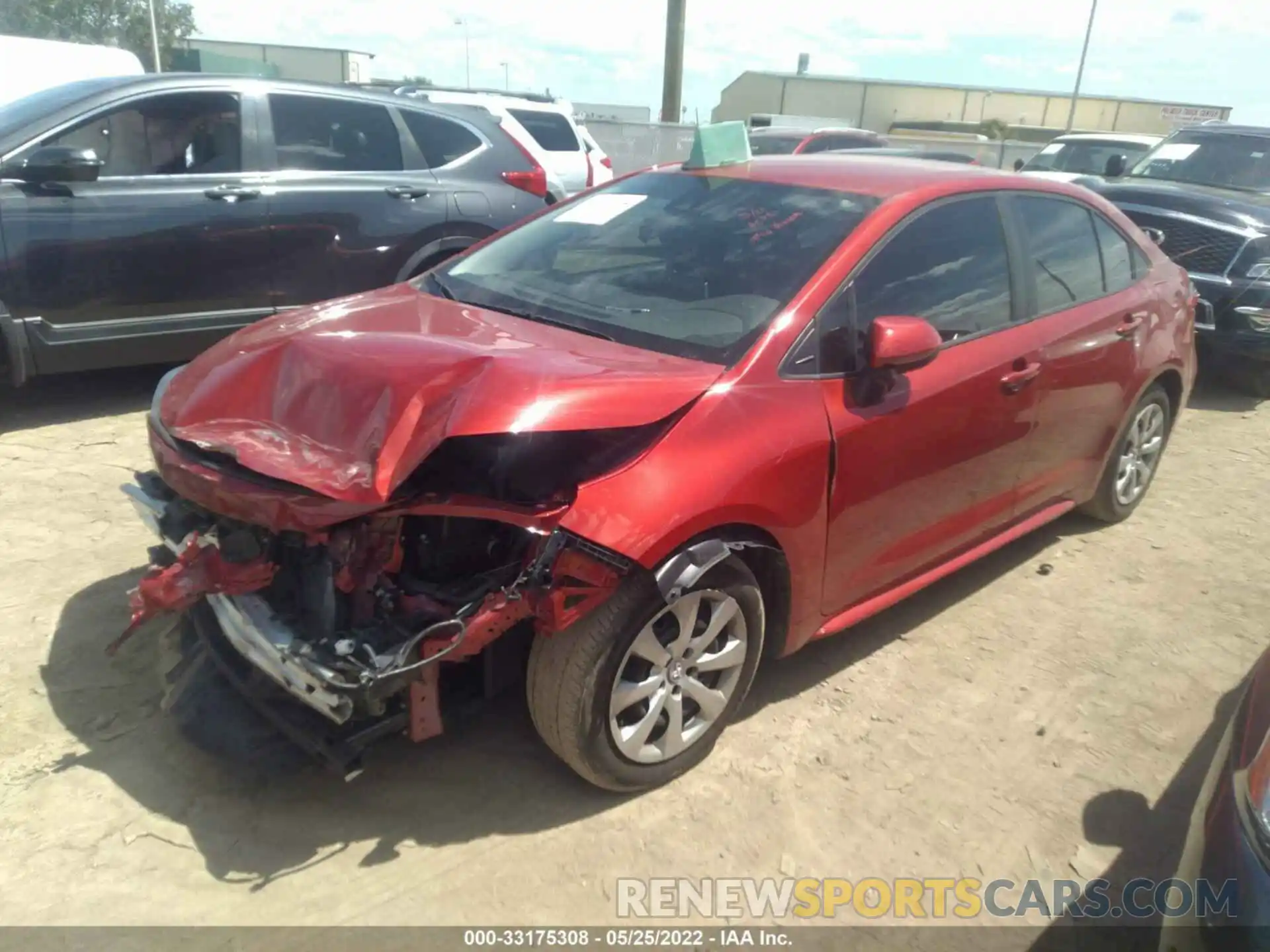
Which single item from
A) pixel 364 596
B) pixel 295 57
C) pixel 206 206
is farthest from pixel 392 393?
pixel 295 57

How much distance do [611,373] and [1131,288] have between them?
2.92 m

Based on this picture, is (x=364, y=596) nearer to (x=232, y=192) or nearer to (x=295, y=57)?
(x=232, y=192)

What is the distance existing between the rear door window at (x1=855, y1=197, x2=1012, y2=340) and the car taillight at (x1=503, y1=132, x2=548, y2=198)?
3.67 meters

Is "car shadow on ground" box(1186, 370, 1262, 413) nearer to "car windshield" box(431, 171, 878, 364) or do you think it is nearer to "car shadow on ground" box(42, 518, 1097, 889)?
"car windshield" box(431, 171, 878, 364)

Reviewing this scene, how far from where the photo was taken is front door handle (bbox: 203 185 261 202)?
215 inches

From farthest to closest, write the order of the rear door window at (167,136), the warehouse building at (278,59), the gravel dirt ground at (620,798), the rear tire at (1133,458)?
the warehouse building at (278,59) → the rear door window at (167,136) → the rear tire at (1133,458) → the gravel dirt ground at (620,798)

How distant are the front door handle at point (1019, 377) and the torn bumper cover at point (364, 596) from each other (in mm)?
1833

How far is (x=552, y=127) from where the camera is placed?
39.2 feet

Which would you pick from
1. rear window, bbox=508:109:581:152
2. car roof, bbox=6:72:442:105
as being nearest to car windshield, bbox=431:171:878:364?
car roof, bbox=6:72:442:105

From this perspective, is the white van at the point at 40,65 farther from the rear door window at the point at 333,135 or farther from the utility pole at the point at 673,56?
the utility pole at the point at 673,56

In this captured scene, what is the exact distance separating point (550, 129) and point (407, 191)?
6297 millimetres

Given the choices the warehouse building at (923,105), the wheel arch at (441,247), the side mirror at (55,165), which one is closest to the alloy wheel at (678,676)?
the wheel arch at (441,247)

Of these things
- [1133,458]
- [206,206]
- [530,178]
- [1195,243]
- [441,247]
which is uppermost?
[530,178]

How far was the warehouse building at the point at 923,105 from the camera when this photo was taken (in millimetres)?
56688
